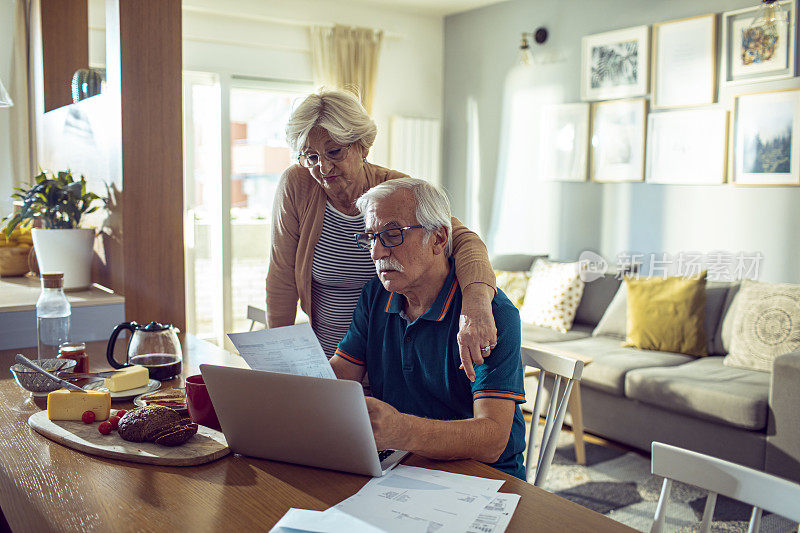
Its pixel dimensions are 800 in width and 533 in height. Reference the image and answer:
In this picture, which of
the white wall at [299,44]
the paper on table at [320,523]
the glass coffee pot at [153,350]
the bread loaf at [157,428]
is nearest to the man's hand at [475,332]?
the paper on table at [320,523]

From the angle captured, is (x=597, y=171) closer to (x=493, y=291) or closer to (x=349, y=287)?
(x=349, y=287)

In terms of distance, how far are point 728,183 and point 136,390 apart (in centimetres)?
357

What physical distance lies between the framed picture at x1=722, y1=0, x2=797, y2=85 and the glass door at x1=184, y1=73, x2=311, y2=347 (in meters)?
2.95

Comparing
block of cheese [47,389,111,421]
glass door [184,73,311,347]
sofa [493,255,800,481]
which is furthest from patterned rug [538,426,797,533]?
glass door [184,73,311,347]

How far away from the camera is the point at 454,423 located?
126 cm

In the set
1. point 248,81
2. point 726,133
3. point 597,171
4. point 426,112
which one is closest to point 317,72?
point 248,81

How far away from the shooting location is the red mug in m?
1.34

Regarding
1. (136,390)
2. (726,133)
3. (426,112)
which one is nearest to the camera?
(136,390)

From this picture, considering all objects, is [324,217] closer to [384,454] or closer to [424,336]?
[424,336]

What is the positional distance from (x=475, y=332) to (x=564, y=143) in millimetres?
3866

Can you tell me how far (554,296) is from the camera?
4.39 metres

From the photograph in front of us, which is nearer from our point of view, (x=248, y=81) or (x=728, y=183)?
(x=728, y=183)

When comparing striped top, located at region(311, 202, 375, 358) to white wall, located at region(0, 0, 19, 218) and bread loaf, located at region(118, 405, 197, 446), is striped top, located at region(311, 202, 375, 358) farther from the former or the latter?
white wall, located at region(0, 0, 19, 218)

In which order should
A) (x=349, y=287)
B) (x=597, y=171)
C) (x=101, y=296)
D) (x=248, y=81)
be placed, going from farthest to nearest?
1. (x=248, y=81)
2. (x=597, y=171)
3. (x=101, y=296)
4. (x=349, y=287)
